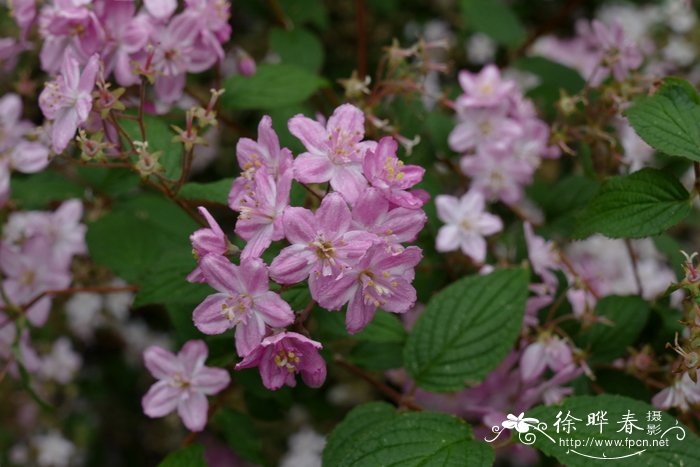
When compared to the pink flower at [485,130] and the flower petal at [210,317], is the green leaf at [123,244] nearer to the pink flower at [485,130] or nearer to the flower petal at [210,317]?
the flower petal at [210,317]

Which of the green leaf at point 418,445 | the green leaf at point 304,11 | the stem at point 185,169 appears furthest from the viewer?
the green leaf at point 304,11

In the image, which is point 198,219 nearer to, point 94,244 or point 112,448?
point 94,244

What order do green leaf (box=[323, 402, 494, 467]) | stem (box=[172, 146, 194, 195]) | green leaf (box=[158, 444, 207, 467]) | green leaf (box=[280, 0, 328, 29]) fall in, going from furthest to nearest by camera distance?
green leaf (box=[280, 0, 328, 29])
green leaf (box=[158, 444, 207, 467])
stem (box=[172, 146, 194, 195])
green leaf (box=[323, 402, 494, 467])

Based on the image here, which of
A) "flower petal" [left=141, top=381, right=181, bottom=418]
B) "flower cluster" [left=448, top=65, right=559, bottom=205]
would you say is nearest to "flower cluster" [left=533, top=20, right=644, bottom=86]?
"flower cluster" [left=448, top=65, right=559, bottom=205]

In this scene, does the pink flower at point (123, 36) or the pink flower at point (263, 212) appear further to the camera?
the pink flower at point (123, 36)

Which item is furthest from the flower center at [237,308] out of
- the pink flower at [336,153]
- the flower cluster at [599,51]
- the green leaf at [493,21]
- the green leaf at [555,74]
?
the green leaf at [493,21]

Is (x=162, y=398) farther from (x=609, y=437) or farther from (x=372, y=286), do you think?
(x=609, y=437)

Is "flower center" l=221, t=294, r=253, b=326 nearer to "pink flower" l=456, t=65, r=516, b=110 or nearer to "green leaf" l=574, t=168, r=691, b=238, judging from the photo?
"green leaf" l=574, t=168, r=691, b=238
